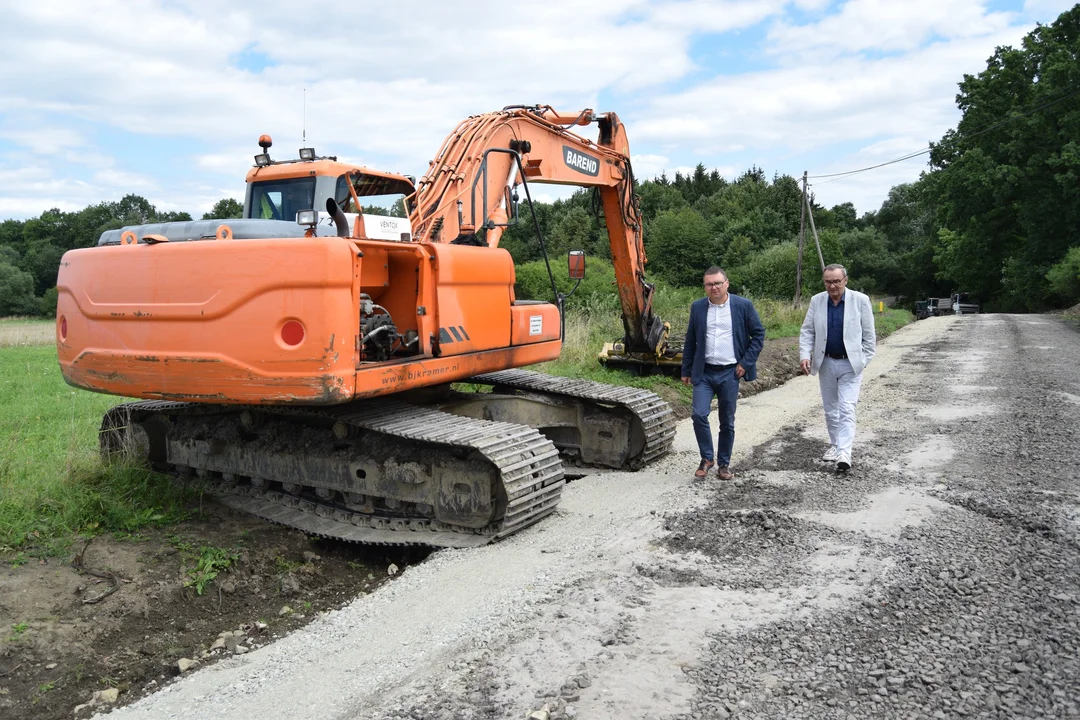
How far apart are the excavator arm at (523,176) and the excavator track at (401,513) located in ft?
4.62

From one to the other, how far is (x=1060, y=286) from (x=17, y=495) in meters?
41.1

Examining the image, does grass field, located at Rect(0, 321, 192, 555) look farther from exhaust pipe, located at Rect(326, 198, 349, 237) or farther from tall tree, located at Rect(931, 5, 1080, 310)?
tall tree, located at Rect(931, 5, 1080, 310)

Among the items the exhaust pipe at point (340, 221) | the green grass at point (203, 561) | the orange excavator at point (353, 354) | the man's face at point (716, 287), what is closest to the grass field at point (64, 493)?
the orange excavator at point (353, 354)

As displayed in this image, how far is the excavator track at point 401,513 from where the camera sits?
5.29 meters

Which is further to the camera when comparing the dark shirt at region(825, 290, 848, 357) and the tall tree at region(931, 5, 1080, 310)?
the tall tree at region(931, 5, 1080, 310)

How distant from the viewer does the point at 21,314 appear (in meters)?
44.1

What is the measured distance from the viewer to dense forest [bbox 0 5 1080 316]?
36.2 m

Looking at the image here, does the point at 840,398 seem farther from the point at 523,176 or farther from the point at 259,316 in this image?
the point at 259,316

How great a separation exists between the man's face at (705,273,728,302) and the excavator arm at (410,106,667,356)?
Answer: 1.64 metres

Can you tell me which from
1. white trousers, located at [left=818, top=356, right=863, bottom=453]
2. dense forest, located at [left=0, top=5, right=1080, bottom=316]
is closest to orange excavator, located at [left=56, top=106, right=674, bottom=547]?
white trousers, located at [left=818, top=356, right=863, bottom=453]

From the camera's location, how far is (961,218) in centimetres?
4631

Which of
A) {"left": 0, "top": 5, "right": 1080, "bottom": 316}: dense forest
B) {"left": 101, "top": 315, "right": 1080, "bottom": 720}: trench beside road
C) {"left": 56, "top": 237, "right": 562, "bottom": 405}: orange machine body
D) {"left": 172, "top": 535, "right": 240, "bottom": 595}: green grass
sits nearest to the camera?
{"left": 101, "top": 315, "right": 1080, "bottom": 720}: trench beside road

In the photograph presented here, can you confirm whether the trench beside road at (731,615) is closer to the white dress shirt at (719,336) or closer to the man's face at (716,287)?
the white dress shirt at (719,336)

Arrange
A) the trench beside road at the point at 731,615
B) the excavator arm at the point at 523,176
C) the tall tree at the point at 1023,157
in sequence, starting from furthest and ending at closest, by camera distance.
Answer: the tall tree at the point at 1023,157 → the excavator arm at the point at 523,176 → the trench beside road at the point at 731,615
